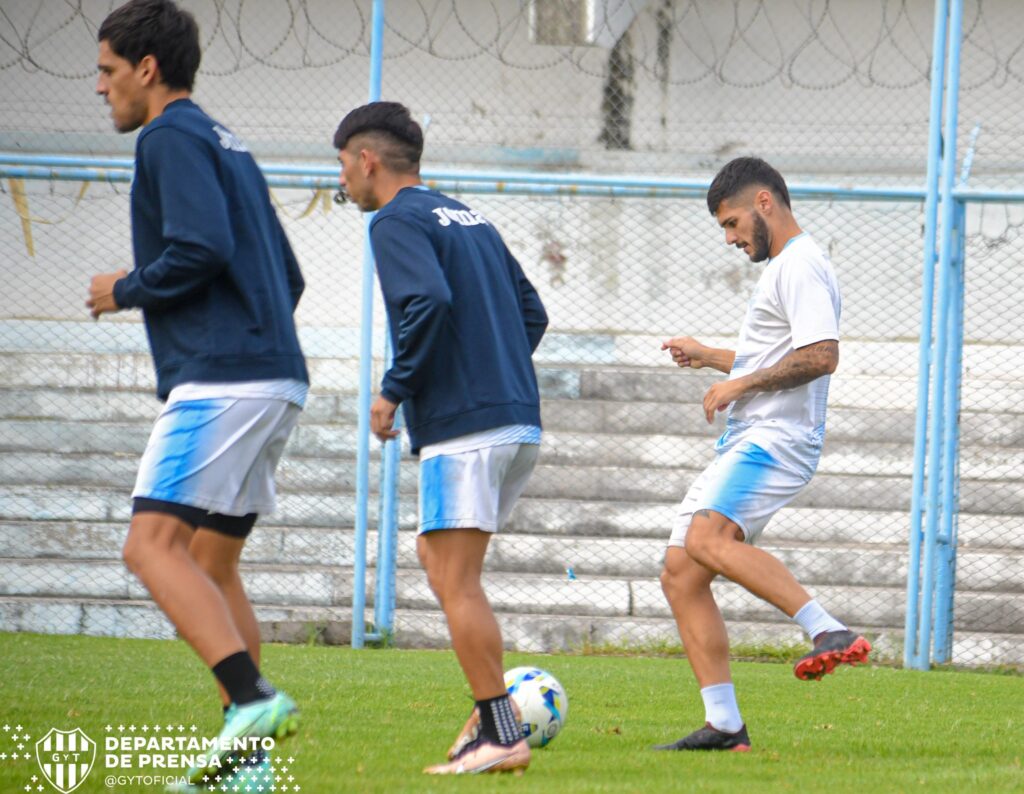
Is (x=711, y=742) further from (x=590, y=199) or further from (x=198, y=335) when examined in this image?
(x=590, y=199)

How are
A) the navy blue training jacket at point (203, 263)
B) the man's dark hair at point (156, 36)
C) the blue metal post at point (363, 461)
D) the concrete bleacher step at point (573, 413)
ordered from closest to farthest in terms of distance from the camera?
the navy blue training jacket at point (203, 263) < the man's dark hair at point (156, 36) < the blue metal post at point (363, 461) < the concrete bleacher step at point (573, 413)

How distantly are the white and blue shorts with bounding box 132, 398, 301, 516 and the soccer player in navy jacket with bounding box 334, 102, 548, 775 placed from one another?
0.44m

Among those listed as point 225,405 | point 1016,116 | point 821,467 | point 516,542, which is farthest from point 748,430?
point 1016,116

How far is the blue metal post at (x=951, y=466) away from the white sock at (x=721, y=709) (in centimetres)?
381

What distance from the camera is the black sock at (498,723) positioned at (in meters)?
3.92

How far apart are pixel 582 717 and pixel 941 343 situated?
3.72 m

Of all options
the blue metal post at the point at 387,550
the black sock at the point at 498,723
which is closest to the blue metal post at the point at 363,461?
the blue metal post at the point at 387,550

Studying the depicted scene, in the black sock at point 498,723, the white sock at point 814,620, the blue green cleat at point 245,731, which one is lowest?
the black sock at point 498,723

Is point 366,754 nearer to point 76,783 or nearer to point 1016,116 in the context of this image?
point 76,783

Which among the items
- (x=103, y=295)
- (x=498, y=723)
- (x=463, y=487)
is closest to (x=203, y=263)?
(x=103, y=295)

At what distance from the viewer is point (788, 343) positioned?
476cm

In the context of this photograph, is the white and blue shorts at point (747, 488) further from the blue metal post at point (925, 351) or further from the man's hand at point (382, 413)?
the blue metal post at point (925, 351)

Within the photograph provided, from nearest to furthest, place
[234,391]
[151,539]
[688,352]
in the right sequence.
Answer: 1. [151,539]
2. [234,391]
3. [688,352]

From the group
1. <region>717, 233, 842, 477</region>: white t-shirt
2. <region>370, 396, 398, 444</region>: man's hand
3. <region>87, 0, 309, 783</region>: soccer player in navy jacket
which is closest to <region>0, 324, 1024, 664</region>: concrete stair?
<region>717, 233, 842, 477</region>: white t-shirt
